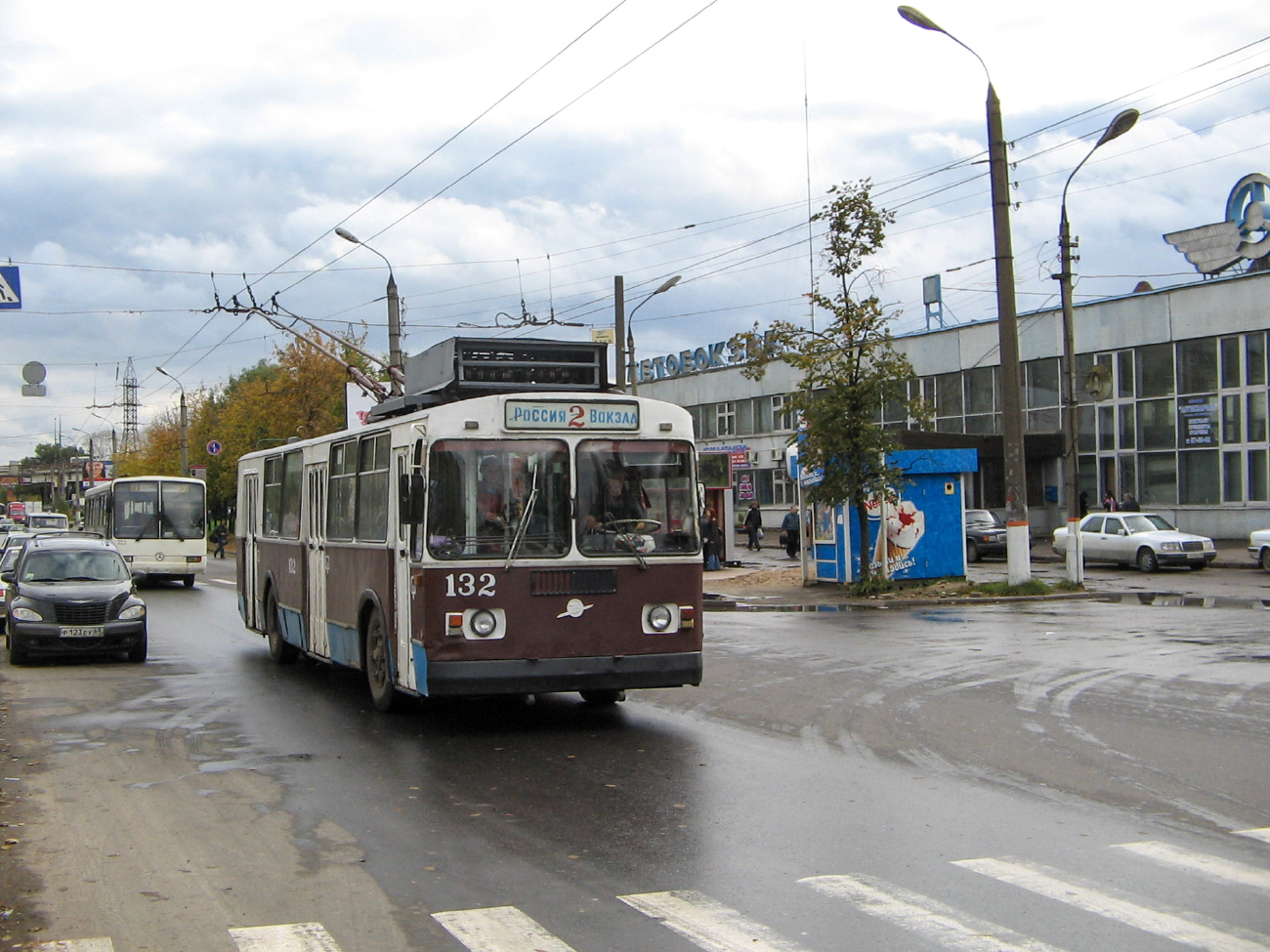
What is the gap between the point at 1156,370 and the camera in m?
43.7

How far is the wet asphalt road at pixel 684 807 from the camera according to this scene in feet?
18.9

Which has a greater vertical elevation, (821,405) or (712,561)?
(821,405)

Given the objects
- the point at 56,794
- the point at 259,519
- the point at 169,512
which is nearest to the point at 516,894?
the point at 56,794

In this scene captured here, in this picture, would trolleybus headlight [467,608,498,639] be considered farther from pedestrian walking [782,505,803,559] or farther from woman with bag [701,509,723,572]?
pedestrian walking [782,505,803,559]

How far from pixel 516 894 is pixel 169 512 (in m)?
33.3

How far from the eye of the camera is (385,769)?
938 cm

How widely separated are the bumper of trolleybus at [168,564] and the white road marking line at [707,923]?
1277 inches

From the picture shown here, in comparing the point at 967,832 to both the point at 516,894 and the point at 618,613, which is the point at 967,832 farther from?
the point at 618,613

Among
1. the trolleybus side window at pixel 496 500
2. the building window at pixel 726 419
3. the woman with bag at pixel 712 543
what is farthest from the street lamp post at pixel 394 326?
the building window at pixel 726 419

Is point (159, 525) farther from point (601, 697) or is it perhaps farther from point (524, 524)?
point (524, 524)

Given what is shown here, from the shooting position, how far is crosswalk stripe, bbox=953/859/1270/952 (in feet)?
17.2

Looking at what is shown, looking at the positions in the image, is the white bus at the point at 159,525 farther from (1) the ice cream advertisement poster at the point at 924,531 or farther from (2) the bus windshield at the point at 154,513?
(1) the ice cream advertisement poster at the point at 924,531

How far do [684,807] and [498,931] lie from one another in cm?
255

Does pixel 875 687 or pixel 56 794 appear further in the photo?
pixel 875 687
